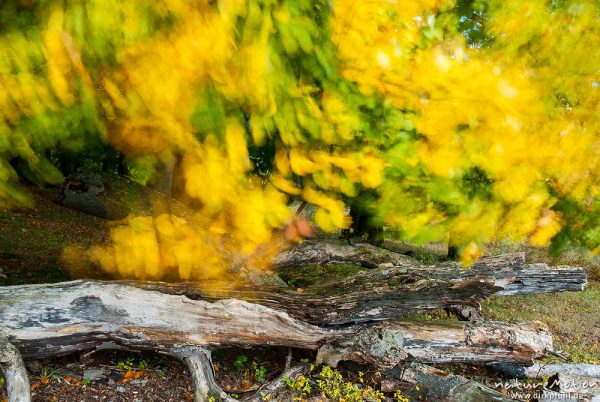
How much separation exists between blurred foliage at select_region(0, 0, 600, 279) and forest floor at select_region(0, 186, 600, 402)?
2.22 meters

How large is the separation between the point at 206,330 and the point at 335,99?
2870mm

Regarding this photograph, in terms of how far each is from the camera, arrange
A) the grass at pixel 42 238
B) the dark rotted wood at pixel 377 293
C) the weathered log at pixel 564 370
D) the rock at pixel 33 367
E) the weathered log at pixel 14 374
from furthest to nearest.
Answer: the grass at pixel 42 238 → the weathered log at pixel 564 370 → the dark rotted wood at pixel 377 293 → the rock at pixel 33 367 → the weathered log at pixel 14 374

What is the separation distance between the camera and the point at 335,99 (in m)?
→ 2.80

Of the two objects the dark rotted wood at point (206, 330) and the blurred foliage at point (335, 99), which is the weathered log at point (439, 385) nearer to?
the dark rotted wood at point (206, 330)

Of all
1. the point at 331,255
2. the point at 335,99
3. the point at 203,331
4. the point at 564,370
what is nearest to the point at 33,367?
the point at 203,331

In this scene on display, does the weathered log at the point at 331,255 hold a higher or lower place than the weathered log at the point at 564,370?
higher

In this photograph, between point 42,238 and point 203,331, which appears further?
point 42,238

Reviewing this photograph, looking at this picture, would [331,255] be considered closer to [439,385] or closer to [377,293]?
[377,293]

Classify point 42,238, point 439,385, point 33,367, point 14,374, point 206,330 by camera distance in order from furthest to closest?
point 42,238 < point 439,385 < point 206,330 < point 33,367 < point 14,374

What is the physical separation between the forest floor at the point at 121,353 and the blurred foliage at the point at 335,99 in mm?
2223

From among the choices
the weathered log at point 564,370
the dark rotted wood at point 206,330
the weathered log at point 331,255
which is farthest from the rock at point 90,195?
the weathered log at point 564,370

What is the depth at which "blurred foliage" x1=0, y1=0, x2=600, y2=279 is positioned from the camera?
92.8 inches

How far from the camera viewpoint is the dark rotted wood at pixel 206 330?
414cm

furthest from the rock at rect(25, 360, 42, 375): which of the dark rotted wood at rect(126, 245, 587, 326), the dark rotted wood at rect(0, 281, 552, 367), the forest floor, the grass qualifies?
the grass
